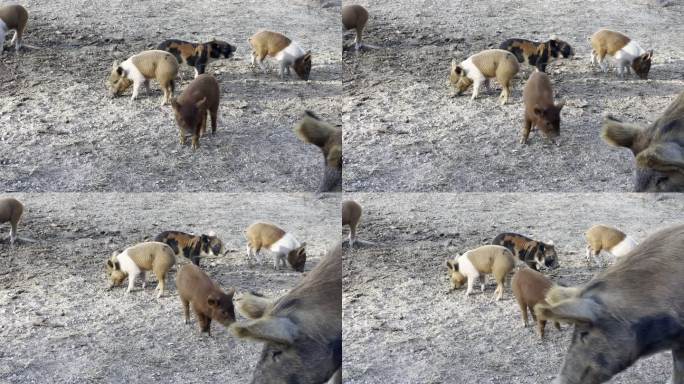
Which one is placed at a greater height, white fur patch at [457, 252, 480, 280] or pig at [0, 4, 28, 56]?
pig at [0, 4, 28, 56]

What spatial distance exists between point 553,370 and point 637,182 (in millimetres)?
710

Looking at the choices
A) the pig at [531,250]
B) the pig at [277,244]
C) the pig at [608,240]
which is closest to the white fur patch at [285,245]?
the pig at [277,244]

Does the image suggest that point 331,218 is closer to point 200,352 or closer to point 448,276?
point 448,276

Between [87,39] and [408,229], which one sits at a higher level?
[87,39]

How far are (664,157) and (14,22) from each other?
326 cm

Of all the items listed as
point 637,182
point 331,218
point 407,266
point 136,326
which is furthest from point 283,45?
point 637,182

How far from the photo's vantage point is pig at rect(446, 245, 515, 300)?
439cm

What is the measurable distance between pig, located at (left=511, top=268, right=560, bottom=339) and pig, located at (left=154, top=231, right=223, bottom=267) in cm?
129

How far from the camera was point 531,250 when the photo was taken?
455 cm

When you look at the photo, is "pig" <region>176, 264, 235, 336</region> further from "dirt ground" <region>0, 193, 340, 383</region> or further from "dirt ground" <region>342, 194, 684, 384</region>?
"dirt ground" <region>342, 194, 684, 384</region>

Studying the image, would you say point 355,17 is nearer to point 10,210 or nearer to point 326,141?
point 326,141

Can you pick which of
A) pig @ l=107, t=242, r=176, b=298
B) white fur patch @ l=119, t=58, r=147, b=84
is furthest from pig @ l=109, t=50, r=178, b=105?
pig @ l=107, t=242, r=176, b=298

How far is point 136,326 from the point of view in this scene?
434cm

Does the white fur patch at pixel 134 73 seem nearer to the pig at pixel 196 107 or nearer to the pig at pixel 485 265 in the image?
the pig at pixel 196 107
